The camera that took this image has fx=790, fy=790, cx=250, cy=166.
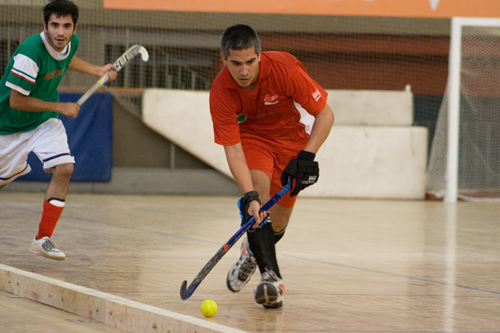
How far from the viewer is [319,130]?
392 centimetres

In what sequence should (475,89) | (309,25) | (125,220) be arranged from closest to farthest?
(125,220) < (475,89) < (309,25)

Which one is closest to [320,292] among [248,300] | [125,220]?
[248,300]

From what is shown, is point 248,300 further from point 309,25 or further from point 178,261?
point 309,25

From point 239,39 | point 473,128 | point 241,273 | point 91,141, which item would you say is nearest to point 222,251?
point 241,273

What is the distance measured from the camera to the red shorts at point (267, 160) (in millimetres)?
4094

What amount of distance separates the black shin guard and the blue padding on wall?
29.9ft

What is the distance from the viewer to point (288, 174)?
3.76 m

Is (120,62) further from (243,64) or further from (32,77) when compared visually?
(243,64)

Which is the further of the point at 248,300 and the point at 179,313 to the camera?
the point at 248,300

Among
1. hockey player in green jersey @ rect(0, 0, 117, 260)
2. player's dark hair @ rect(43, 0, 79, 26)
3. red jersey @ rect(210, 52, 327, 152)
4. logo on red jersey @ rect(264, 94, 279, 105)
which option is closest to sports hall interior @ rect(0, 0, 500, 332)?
→ hockey player in green jersey @ rect(0, 0, 117, 260)

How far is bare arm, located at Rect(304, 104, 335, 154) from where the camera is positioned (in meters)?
3.87

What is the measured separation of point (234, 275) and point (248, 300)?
15cm

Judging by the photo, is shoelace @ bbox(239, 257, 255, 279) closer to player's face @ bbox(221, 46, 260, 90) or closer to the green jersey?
player's face @ bbox(221, 46, 260, 90)

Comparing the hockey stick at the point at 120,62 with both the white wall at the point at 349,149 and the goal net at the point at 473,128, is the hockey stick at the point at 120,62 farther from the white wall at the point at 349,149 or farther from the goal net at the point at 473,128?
the goal net at the point at 473,128
